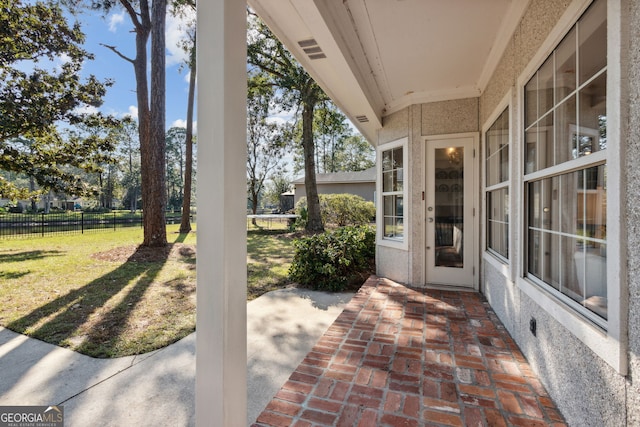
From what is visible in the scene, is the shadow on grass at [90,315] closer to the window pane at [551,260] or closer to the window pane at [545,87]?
the window pane at [551,260]

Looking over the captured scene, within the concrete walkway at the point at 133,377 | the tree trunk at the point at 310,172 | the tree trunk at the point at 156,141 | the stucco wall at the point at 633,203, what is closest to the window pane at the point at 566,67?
the stucco wall at the point at 633,203

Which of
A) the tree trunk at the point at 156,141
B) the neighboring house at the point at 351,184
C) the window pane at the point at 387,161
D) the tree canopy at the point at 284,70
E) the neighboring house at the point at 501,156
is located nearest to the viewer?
the neighboring house at the point at 501,156

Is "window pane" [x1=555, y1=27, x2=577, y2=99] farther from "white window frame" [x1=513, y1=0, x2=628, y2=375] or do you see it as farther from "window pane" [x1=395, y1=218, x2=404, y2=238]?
"window pane" [x1=395, y1=218, x2=404, y2=238]

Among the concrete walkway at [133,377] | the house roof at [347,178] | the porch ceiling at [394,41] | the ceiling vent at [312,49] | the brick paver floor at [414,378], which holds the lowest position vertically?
the concrete walkway at [133,377]

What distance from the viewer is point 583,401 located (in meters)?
1.58

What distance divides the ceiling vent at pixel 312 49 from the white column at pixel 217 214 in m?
1.41

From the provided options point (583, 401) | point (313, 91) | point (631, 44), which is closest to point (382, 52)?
point (631, 44)

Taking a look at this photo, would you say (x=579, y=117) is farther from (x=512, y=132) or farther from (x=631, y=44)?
(x=512, y=132)

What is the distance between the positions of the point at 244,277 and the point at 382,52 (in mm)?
2930

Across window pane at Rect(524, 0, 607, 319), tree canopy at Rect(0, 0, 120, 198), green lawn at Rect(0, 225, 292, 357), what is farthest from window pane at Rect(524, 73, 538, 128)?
tree canopy at Rect(0, 0, 120, 198)

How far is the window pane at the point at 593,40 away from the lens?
1.46 m

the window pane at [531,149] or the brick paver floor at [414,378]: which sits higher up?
the window pane at [531,149]

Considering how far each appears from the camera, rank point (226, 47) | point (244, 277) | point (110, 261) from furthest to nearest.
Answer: point (110, 261), point (244, 277), point (226, 47)

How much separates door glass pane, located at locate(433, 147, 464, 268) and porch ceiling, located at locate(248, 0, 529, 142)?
3.03 feet
